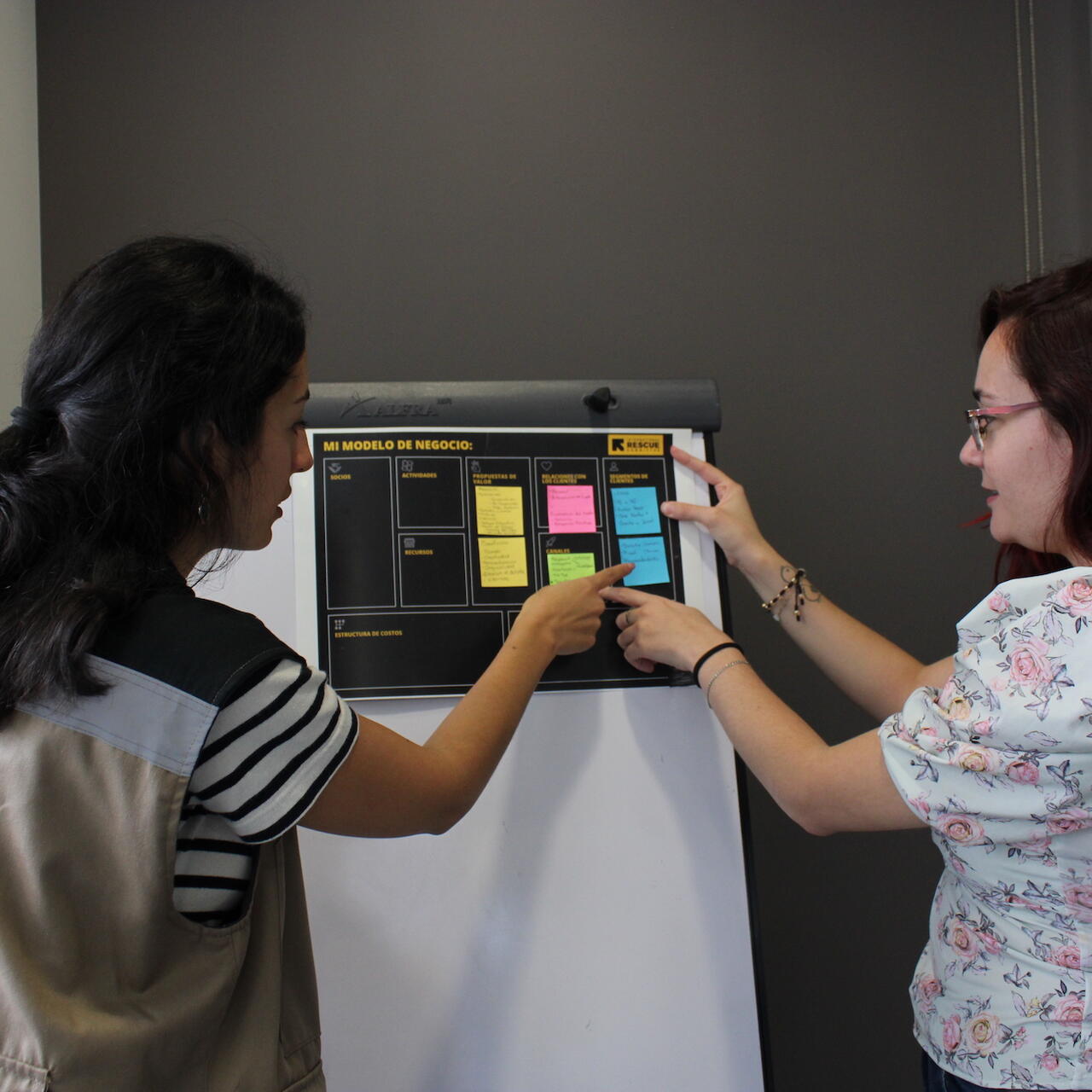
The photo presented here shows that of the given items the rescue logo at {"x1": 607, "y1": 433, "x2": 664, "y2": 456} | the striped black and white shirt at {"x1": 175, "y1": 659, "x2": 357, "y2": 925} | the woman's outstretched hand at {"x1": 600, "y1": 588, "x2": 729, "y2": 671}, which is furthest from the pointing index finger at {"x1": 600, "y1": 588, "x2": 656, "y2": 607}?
the striped black and white shirt at {"x1": 175, "y1": 659, "x2": 357, "y2": 925}

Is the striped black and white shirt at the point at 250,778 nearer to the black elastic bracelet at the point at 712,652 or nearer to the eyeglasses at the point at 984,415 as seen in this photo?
the black elastic bracelet at the point at 712,652

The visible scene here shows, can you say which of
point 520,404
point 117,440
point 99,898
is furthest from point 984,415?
point 99,898

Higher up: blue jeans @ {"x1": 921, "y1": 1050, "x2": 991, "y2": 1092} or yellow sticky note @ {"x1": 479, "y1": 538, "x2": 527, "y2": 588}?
yellow sticky note @ {"x1": 479, "y1": 538, "x2": 527, "y2": 588}

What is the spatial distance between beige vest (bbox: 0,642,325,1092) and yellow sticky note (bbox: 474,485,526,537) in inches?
26.7

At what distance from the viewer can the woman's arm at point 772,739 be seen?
102 centimetres

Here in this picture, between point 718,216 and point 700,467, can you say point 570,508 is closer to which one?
point 700,467

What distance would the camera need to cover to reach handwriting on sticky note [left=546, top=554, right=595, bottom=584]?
4.66 ft

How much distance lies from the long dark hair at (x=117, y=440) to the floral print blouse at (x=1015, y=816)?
2.35 ft

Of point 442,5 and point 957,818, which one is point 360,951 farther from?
point 442,5

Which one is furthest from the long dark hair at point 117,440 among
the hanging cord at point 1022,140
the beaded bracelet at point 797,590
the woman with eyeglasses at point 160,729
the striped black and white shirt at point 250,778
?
the hanging cord at point 1022,140

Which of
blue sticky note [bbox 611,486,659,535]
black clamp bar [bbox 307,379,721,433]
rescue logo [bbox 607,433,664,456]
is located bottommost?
blue sticky note [bbox 611,486,659,535]

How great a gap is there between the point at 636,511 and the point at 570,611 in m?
0.21

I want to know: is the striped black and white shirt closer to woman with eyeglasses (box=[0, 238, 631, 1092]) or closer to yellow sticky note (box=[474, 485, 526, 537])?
woman with eyeglasses (box=[0, 238, 631, 1092])

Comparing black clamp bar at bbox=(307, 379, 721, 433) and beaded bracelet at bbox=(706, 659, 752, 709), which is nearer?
beaded bracelet at bbox=(706, 659, 752, 709)
